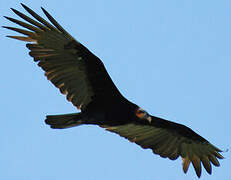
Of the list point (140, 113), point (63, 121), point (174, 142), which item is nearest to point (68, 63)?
point (63, 121)

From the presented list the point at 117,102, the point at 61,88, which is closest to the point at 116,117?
the point at 117,102

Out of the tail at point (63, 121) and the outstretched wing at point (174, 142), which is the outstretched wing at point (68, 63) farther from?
the outstretched wing at point (174, 142)

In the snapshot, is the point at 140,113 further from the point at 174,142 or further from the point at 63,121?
the point at 174,142

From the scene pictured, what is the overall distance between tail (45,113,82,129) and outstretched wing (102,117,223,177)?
1331mm

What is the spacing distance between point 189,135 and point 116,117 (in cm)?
204

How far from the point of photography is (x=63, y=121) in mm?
10117

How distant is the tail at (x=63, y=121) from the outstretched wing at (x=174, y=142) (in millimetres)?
1331

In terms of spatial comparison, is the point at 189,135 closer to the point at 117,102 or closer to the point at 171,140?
the point at 171,140

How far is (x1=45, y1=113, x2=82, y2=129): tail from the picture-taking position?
10.1 meters

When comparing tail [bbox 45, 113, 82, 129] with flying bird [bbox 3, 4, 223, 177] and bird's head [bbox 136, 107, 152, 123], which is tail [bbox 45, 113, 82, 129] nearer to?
flying bird [bbox 3, 4, 223, 177]

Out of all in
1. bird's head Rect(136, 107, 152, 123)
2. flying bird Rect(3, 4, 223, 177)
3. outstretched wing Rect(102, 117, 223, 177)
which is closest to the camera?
flying bird Rect(3, 4, 223, 177)

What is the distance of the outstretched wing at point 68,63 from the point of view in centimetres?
1004

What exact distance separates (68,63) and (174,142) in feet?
9.40

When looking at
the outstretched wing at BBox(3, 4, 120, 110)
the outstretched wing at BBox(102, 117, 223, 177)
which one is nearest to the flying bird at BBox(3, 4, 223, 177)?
the outstretched wing at BBox(3, 4, 120, 110)
